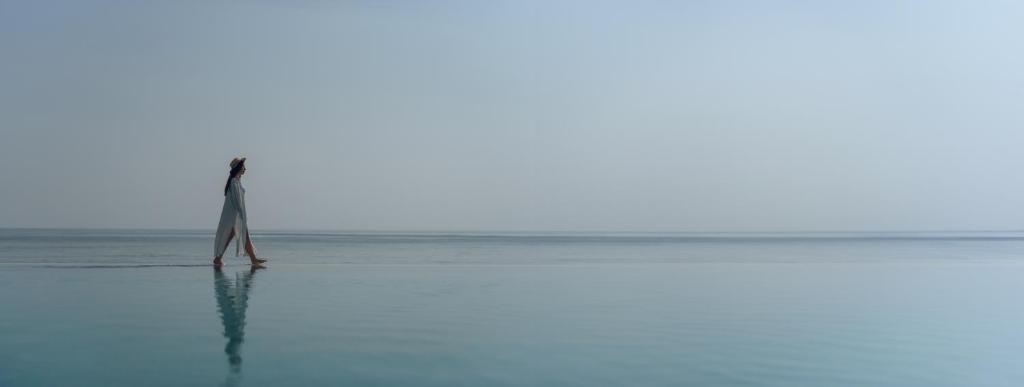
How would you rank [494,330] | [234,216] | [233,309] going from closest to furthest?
1. [494,330]
2. [233,309]
3. [234,216]

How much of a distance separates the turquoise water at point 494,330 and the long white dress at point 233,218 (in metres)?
1.42

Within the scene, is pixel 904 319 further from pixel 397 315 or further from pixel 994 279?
pixel 994 279

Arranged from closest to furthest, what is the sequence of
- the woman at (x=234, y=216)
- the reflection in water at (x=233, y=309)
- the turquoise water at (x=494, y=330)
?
the turquoise water at (x=494, y=330), the reflection in water at (x=233, y=309), the woman at (x=234, y=216)

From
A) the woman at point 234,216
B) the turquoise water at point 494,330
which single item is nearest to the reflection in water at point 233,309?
the turquoise water at point 494,330

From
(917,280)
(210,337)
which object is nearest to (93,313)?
(210,337)

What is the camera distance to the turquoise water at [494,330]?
4.79 meters

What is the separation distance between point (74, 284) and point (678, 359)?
762 cm

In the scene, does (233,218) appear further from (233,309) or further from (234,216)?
(233,309)

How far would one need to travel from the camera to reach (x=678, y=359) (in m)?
5.36

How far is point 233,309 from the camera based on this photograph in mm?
7625

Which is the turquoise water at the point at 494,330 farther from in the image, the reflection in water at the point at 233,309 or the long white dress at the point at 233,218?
the long white dress at the point at 233,218

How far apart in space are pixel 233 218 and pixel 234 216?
0.03 metres

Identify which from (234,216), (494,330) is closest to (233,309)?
(494,330)

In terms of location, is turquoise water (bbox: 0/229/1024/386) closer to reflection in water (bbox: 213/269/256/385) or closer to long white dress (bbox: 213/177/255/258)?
reflection in water (bbox: 213/269/256/385)
